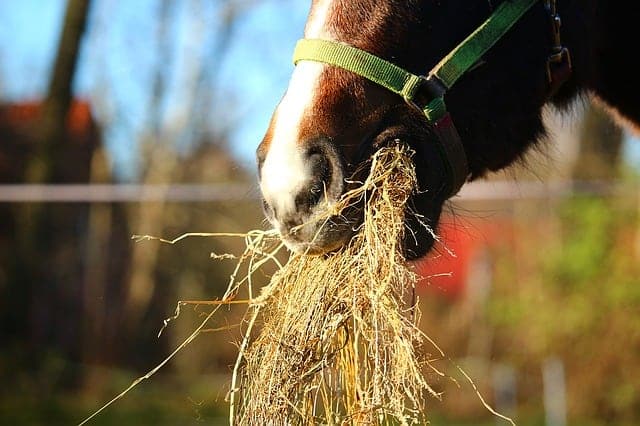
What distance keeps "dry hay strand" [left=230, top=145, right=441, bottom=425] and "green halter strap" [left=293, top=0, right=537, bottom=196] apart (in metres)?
0.13

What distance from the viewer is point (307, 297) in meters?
2.09

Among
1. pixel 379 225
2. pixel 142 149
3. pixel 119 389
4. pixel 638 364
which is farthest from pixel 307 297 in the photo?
pixel 142 149

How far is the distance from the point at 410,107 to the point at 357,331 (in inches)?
21.6


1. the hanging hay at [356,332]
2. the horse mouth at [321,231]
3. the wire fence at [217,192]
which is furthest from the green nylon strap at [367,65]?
the wire fence at [217,192]

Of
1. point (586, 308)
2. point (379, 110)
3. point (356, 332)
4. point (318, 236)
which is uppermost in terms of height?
point (586, 308)

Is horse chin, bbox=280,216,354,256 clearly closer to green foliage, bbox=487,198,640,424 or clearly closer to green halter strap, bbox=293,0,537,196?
green halter strap, bbox=293,0,537,196

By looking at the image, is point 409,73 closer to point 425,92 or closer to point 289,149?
point 425,92

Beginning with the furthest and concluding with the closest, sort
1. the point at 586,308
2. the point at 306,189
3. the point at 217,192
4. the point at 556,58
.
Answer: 1. the point at 217,192
2. the point at 586,308
3. the point at 556,58
4. the point at 306,189

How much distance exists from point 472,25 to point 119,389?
8.02 m

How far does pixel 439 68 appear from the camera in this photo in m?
2.09

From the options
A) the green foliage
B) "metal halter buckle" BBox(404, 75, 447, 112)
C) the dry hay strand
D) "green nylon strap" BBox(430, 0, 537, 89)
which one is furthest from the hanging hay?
the green foliage

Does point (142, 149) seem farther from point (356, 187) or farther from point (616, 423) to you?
point (356, 187)

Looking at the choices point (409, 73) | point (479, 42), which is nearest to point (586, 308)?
point (479, 42)

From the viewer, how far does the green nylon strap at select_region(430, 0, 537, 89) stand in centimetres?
210
